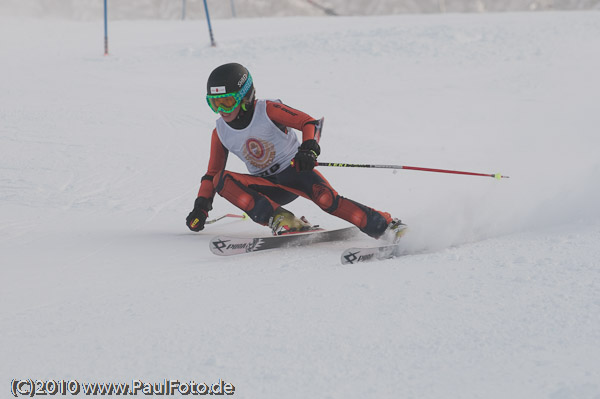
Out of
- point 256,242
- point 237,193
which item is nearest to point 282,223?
point 256,242

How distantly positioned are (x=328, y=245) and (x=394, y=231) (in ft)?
1.47

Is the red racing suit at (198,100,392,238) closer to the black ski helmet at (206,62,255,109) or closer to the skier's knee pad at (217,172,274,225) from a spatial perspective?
the skier's knee pad at (217,172,274,225)

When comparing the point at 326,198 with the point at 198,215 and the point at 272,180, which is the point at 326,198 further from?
the point at 198,215

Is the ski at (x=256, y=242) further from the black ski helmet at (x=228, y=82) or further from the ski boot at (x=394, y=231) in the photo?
the black ski helmet at (x=228, y=82)

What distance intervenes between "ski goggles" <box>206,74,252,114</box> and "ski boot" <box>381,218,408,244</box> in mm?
1201

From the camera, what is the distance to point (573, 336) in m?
2.12

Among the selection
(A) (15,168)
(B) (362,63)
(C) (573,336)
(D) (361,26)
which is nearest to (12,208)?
(A) (15,168)

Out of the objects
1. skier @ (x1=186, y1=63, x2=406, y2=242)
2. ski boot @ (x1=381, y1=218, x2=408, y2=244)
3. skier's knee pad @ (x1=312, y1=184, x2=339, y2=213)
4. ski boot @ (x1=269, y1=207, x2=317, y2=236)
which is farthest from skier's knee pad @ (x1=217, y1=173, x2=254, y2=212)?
ski boot @ (x1=381, y1=218, x2=408, y2=244)

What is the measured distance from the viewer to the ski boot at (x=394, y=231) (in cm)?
375

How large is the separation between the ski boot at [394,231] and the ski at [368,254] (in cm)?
23

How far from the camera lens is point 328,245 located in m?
4.01

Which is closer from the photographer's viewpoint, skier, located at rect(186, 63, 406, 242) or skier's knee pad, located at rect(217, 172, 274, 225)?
skier, located at rect(186, 63, 406, 242)

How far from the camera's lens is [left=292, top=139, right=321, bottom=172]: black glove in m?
3.69

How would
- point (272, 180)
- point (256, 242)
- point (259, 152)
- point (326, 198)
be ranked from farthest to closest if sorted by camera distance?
point (272, 180)
point (259, 152)
point (326, 198)
point (256, 242)
